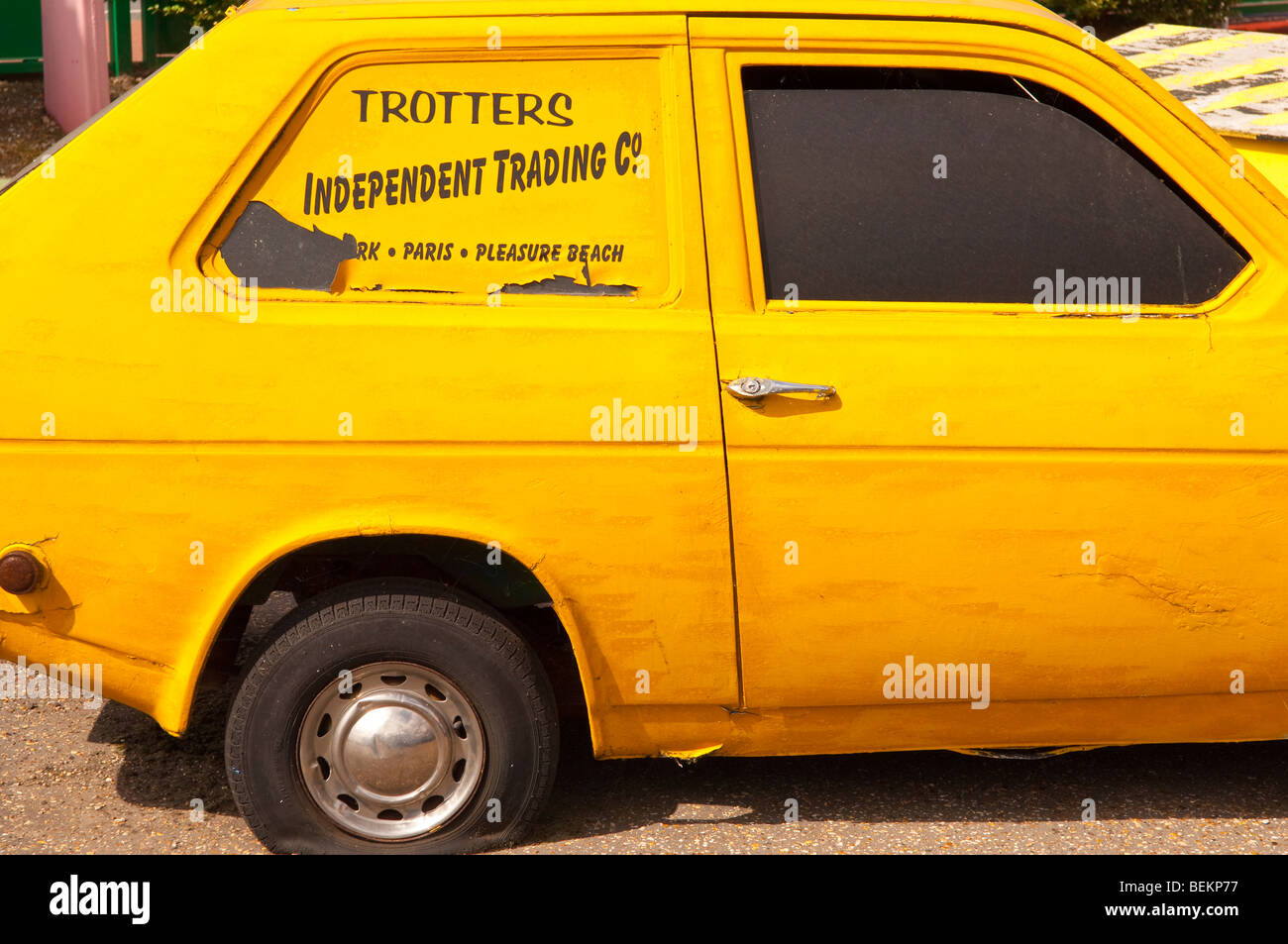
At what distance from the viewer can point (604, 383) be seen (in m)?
3.03

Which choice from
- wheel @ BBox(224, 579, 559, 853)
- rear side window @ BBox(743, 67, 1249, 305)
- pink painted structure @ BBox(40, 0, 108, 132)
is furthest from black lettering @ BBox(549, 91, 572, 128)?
pink painted structure @ BBox(40, 0, 108, 132)

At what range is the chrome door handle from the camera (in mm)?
3020

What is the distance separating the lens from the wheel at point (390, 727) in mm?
3127

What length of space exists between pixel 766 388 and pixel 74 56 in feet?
32.0

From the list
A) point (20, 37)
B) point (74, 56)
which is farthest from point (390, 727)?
point (20, 37)

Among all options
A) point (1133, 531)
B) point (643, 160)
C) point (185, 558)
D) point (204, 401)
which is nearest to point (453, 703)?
point (185, 558)

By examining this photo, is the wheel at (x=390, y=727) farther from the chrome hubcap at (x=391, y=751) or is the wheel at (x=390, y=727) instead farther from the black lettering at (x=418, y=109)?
the black lettering at (x=418, y=109)

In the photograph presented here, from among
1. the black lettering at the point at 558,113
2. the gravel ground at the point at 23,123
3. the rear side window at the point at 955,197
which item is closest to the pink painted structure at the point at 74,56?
the gravel ground at the point at 23,123

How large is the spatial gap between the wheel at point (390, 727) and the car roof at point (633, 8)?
1.30 m

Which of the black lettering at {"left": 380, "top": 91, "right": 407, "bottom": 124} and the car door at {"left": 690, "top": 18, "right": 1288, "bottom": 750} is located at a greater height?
the black lettering at {"left": 380, "top": 91, "right": 407, "bottom": 124}

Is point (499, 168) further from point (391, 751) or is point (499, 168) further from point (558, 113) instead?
A: point (391, 751)

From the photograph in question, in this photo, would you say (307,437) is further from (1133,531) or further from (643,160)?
(1133,531)

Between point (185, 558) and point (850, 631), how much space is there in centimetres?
149

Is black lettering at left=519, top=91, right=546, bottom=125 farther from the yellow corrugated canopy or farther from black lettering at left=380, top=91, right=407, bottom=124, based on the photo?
the yellow corrugated canopy
